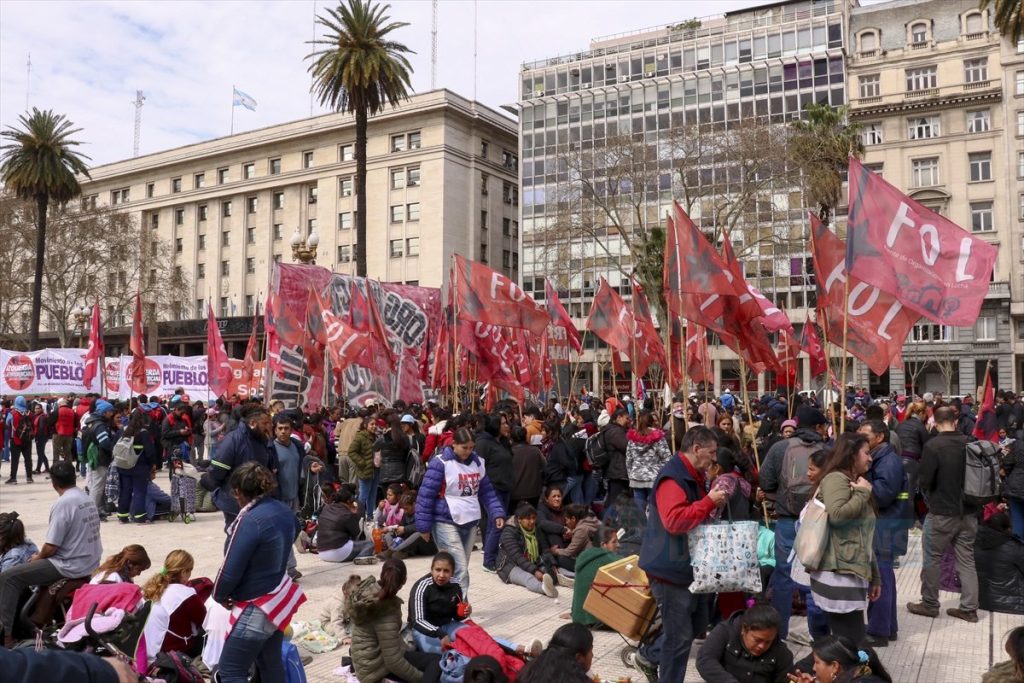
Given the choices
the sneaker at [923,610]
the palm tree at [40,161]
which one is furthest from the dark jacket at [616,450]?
the palm tree at [40,161]

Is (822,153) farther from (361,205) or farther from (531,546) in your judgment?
(531,546)

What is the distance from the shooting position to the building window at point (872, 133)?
5534cm

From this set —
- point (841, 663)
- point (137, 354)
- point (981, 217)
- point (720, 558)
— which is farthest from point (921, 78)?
point (841, 663)

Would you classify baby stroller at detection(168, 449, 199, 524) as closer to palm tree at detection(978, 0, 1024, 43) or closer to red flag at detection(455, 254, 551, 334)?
red flag at detection(455, 254, 551, 334)

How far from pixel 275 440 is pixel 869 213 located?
6.65 meters

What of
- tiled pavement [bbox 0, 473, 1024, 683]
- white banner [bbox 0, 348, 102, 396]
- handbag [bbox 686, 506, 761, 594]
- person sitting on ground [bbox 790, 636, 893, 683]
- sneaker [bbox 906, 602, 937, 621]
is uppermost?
white banner [bbox 0, 348, 102, 396]

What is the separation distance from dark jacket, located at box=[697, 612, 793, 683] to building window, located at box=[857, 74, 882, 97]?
58.8 m

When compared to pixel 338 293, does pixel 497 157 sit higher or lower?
higher

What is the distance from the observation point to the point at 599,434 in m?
11.2

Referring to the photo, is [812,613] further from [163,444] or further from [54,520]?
[163,444]

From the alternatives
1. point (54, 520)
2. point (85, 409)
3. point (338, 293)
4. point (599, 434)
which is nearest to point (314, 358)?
point (338, 293)

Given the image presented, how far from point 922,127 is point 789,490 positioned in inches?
2199

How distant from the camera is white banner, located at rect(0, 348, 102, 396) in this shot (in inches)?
1033

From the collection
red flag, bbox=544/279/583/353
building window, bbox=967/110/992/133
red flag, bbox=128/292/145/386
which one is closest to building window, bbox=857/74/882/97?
building window, bbox=967/110/992/133
